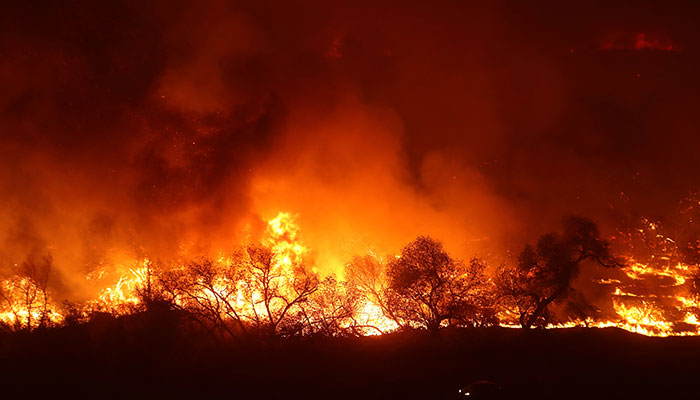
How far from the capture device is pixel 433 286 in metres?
43.4

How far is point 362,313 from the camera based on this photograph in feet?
167

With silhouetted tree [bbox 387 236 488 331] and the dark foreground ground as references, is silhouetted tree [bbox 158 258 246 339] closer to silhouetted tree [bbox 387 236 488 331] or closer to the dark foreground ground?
the dark foreground ground

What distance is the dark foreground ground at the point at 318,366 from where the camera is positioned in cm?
3756

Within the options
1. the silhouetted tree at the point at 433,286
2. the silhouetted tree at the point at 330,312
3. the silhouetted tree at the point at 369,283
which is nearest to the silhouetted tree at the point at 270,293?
the silhouetted tree at the point at 330,312

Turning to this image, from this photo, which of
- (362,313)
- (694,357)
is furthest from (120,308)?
(694,357)

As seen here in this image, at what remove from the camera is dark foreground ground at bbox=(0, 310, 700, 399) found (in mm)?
37562

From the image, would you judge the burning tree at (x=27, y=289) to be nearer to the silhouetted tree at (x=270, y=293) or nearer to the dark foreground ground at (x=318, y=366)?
the dark foreground ground at (x=318, y=366)

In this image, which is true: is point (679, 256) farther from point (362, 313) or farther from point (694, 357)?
point (362, 313)

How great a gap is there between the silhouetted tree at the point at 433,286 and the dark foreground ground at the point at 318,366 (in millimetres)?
1800

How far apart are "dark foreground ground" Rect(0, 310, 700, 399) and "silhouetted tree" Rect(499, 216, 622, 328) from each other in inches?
170

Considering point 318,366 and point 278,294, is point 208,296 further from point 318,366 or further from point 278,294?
point 318,366

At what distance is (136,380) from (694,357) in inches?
A: 1917

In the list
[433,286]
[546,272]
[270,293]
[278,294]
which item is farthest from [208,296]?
[546,272]

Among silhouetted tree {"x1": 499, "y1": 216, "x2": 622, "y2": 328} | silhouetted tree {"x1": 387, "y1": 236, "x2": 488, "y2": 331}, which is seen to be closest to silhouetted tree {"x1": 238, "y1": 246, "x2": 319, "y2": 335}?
silhouetted tree {"x1": 387, "y1": 236, "x2": 488, "y2": 331}
